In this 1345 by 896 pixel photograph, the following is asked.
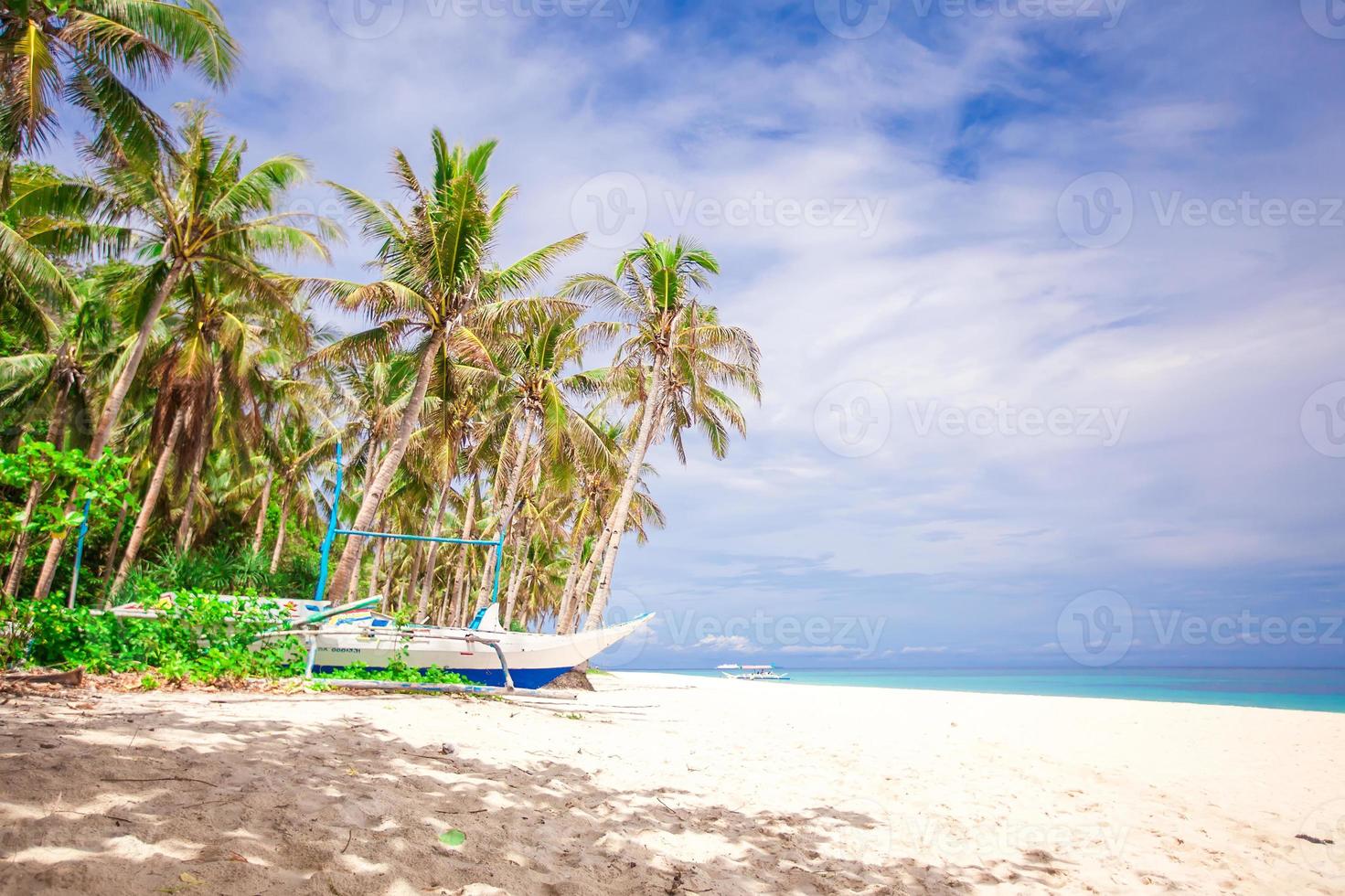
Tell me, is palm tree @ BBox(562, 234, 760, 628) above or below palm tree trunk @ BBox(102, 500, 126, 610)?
above

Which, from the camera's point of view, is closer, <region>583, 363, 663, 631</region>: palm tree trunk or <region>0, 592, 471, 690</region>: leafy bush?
<region>0, 592, 471, 690</region>: leafy bush

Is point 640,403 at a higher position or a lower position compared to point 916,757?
higher

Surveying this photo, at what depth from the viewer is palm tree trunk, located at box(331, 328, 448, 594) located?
1435 cm

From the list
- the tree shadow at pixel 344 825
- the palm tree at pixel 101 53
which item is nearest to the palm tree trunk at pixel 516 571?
the palm tree at pixel 101 53

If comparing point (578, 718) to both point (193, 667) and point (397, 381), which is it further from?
point (397, 381)

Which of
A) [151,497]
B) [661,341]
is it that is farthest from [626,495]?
[151,497]

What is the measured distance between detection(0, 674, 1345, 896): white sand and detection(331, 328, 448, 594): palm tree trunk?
22.8 feet

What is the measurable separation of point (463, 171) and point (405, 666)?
10.5 metres

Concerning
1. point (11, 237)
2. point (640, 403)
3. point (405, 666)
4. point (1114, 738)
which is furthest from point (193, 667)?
point (640, 403)

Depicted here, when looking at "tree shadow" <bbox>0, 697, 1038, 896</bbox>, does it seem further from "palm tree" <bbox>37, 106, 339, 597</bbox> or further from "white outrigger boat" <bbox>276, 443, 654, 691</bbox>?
"palm tree" <bbox>37, 106, 339, 597</bbox>

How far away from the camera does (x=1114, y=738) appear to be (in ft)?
37.7

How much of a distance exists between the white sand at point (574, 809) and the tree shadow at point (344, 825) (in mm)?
14

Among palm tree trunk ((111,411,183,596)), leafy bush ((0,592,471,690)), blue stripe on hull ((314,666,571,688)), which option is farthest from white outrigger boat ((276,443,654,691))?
palm tree trunk ((111,411,183,596))

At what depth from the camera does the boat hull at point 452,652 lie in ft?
33.2
